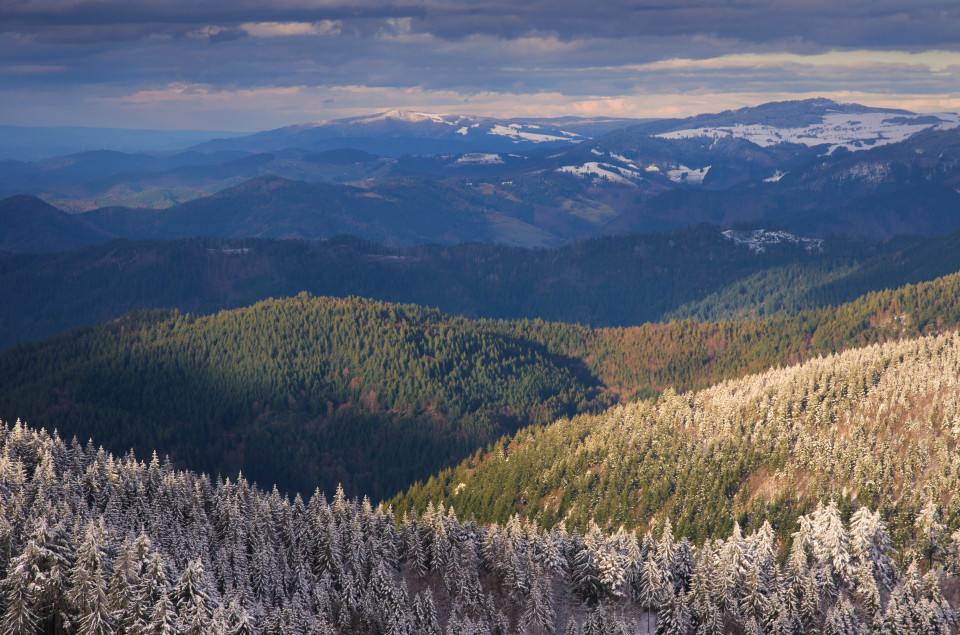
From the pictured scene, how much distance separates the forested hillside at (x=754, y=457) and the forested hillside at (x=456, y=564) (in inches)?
489

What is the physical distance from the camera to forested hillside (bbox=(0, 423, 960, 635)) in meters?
96.7

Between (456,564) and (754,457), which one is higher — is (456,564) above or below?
above

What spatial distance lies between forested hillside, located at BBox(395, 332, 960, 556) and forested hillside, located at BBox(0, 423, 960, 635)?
12.4 m

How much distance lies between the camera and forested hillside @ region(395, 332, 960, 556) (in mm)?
137000

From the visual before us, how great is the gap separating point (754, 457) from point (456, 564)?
221 feet

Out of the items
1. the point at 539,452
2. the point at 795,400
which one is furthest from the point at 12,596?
the point at 795,400

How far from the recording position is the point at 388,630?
94.3 meters

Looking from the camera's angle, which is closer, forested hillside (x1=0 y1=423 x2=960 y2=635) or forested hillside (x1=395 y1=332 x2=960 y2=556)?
forested hillside (x1=0 y1=423 x2=960 y2=635)

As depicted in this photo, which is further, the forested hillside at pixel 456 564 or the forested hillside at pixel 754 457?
the forested hillside at pixel 754 457

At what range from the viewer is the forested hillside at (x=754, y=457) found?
137000 millimetres

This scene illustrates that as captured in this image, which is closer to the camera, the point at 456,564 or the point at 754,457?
the point at 456,564

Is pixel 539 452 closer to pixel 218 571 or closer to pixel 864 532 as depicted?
pixel 864 532

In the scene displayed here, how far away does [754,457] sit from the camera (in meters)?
155

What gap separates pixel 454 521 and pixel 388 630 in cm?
3181
